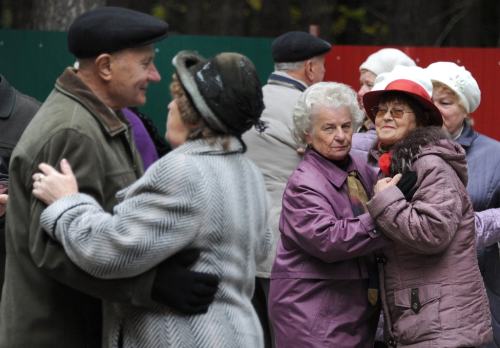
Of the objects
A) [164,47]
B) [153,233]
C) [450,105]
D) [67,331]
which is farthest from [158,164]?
[164,47]

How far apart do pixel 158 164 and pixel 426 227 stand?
1287mm

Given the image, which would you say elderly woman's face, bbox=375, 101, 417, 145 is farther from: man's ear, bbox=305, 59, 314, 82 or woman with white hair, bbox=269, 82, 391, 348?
man's ear, bbox=305, 59, 314, 82

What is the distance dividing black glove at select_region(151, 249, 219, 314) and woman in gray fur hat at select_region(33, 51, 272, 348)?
0.04 metres

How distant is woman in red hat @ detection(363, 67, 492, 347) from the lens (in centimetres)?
354

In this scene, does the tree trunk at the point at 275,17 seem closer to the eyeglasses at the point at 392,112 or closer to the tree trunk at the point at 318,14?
the tree trunk at the point at 318,14

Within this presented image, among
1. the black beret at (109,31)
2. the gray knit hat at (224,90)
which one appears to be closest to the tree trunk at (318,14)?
the black beret at (109,31)

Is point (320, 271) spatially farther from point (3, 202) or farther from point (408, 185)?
point (3, 202)

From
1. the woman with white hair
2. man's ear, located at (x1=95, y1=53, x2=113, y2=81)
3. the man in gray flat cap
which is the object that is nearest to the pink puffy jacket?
the woman with white hair

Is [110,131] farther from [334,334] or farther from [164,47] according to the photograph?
[164,47]

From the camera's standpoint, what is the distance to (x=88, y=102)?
2986 mm

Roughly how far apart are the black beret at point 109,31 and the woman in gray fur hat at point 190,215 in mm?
198

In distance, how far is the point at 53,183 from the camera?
2.72 m

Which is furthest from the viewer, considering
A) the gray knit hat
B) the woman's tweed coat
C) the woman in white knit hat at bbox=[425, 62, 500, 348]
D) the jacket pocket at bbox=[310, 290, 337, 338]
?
the woman in white knit hat at bbox=[425, 62, 500, 348]

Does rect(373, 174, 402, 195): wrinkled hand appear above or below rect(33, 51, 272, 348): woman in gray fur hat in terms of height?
below
